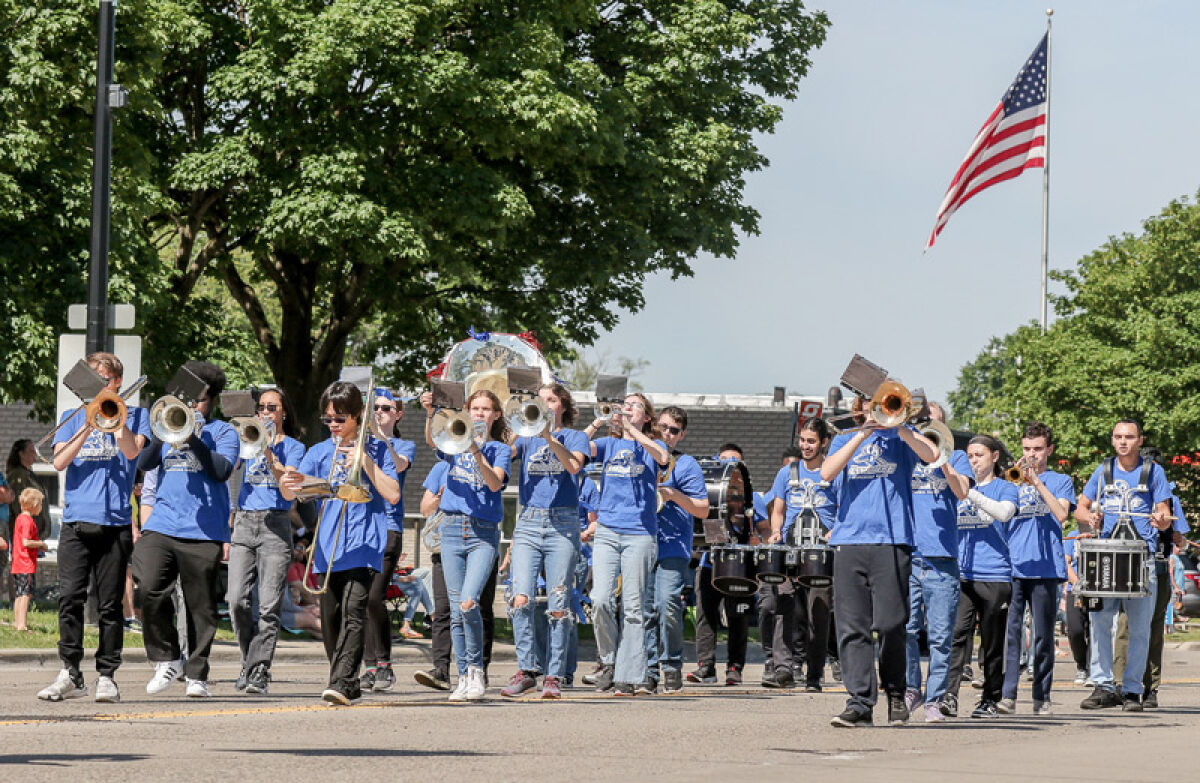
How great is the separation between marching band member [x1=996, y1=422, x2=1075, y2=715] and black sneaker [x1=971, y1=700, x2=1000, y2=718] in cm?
65

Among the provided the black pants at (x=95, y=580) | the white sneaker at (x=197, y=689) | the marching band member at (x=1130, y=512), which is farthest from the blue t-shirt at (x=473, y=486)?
the marching band member at (x=1130, y=512)

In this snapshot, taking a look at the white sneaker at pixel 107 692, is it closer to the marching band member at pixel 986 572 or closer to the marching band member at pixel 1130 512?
the marching band member at pixel 986 572

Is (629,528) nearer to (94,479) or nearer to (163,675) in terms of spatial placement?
(163,675)

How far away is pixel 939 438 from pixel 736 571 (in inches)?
174

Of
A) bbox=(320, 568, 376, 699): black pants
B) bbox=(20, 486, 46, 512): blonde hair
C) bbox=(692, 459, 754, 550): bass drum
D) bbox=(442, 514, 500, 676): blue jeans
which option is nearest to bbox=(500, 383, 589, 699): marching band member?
bbox=(442, 514, 500, 676): blue jeans

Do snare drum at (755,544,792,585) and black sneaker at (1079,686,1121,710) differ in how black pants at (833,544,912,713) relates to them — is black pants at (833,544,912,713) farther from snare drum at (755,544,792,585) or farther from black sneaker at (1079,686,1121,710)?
snare drum at (755,544,792,585)

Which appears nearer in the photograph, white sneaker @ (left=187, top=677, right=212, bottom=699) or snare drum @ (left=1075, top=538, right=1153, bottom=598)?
white sneaker @ (left=187, top=677, right=212, bottom=699)

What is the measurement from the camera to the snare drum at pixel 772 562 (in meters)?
15.0

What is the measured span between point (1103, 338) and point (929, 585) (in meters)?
44.6

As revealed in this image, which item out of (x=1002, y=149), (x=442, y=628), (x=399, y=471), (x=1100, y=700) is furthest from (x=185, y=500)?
(x=1002, y=149)

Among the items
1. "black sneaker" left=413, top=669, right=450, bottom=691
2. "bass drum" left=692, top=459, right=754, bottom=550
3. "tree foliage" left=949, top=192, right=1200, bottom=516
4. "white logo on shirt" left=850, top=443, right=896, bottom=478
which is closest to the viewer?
"white logo on shirt" left=850, top=443, right=896, bottom=478

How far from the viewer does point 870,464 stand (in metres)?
11.0

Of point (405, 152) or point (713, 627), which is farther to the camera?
point (405, 152)

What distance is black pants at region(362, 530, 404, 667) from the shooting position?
13.6 metres
